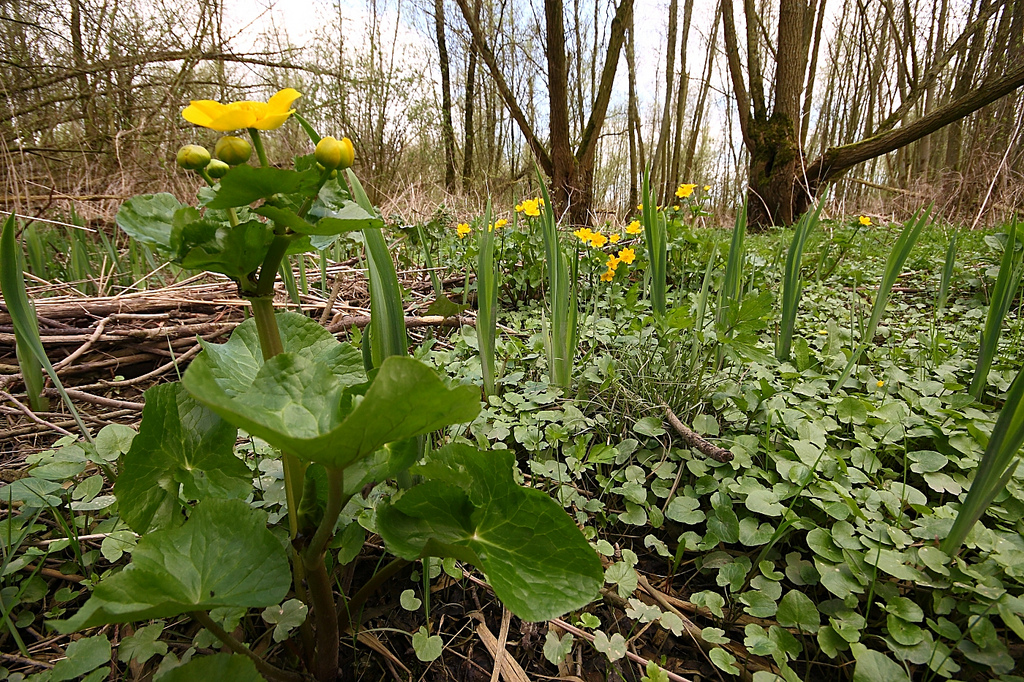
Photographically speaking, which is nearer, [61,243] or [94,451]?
[94,451]

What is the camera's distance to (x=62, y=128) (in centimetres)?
389

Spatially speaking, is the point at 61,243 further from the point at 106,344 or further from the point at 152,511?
the point at 152,511

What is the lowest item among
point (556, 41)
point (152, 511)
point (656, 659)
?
point (656, 659)

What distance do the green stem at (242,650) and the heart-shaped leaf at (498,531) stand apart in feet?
0.51

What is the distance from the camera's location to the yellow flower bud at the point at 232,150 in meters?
0.42

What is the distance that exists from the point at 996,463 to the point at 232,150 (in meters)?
0.89

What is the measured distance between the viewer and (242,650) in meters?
0.43

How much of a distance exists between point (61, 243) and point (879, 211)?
6937 millimetres

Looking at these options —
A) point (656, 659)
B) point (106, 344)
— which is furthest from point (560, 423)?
point (106, 344)

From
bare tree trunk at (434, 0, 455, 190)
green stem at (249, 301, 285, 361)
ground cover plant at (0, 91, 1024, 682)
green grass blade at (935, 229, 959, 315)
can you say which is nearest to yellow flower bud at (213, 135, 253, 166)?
ground cover plant at (0, 91, 1024, 682)

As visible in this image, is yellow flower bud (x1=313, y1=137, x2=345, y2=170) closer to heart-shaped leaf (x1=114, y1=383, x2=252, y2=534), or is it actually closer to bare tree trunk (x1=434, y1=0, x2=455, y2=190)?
heart-shaped leaf (x1=114, y1=383, x2=252, y2=534)

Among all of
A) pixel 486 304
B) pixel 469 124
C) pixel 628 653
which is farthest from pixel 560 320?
pixel 469 124

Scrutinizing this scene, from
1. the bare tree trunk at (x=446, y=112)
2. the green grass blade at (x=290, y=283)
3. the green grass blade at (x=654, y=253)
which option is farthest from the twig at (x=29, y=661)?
the bare tree trunk at (x=446, y=112)

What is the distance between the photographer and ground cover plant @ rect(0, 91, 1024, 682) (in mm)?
390
